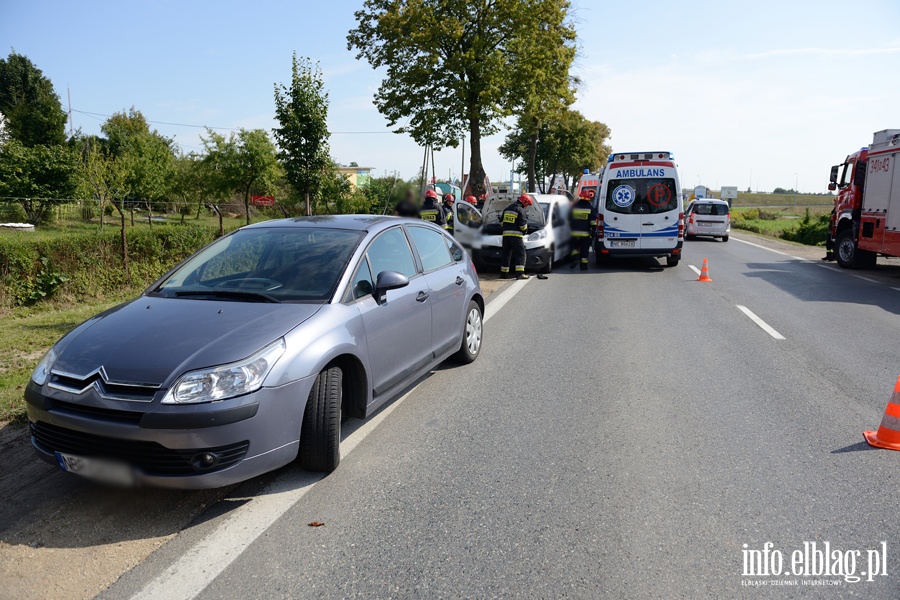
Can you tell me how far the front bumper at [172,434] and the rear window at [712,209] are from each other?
27294 mm

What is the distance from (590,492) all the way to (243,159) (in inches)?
1200

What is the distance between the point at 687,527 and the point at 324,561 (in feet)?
6.08

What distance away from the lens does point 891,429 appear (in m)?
4.53

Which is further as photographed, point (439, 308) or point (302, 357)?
point (439, 308)

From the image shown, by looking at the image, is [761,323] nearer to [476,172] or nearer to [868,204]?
[868,204]

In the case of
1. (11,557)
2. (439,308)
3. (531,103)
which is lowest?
(11,557)

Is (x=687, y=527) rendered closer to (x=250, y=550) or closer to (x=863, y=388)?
(x=250, y=550)

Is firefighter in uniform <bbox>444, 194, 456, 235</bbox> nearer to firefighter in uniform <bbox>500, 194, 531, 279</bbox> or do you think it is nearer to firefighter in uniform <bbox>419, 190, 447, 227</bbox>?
firefighter in uniform <bbox>419, 190, 447, 227</bbox>

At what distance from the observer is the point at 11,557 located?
3.11m

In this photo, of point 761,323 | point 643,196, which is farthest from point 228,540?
point 643,196

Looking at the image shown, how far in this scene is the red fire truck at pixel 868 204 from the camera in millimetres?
13945

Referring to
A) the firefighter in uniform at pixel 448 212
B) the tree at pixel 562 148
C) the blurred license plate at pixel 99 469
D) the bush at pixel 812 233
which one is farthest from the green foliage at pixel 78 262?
the tree at pixel 562 148

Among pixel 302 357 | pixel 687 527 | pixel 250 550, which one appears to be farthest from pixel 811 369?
pixel 250 550

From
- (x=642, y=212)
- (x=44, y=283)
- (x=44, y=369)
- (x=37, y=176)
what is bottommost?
(x=44, y=283)
